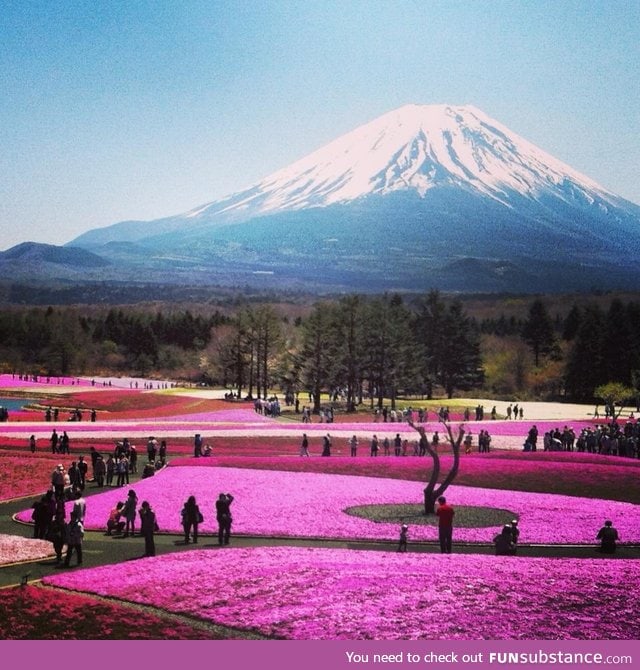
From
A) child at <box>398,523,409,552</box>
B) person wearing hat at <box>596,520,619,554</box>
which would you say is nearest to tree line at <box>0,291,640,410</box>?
person wearing hat at <box>596,520,619,554</box>

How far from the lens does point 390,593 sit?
17625 millimetres

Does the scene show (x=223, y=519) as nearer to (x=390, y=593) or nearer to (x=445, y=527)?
(x=445, y=527)

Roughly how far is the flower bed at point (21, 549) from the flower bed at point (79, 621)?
447cm

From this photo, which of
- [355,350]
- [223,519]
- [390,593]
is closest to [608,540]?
[390,593]

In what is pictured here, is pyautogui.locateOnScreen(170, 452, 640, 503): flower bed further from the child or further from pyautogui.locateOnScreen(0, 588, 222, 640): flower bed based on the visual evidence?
pyautogui.locateOnScreen(0, 588, 222, 640): flower bed

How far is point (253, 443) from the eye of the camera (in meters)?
50.6

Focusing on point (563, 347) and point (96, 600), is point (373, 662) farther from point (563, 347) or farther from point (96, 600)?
point (563, 347)

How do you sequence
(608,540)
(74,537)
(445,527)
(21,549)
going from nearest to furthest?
(74,537)
(445,527)
(21,549)
(608,540)

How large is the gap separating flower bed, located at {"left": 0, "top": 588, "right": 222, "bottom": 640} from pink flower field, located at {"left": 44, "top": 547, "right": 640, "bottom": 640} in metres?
0.73

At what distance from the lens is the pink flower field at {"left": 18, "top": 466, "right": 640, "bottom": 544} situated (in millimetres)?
26344

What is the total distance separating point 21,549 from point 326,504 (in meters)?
10.2

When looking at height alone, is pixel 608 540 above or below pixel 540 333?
below

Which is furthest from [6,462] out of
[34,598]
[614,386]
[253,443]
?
[614,386]

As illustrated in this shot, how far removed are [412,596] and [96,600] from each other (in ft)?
20.5
